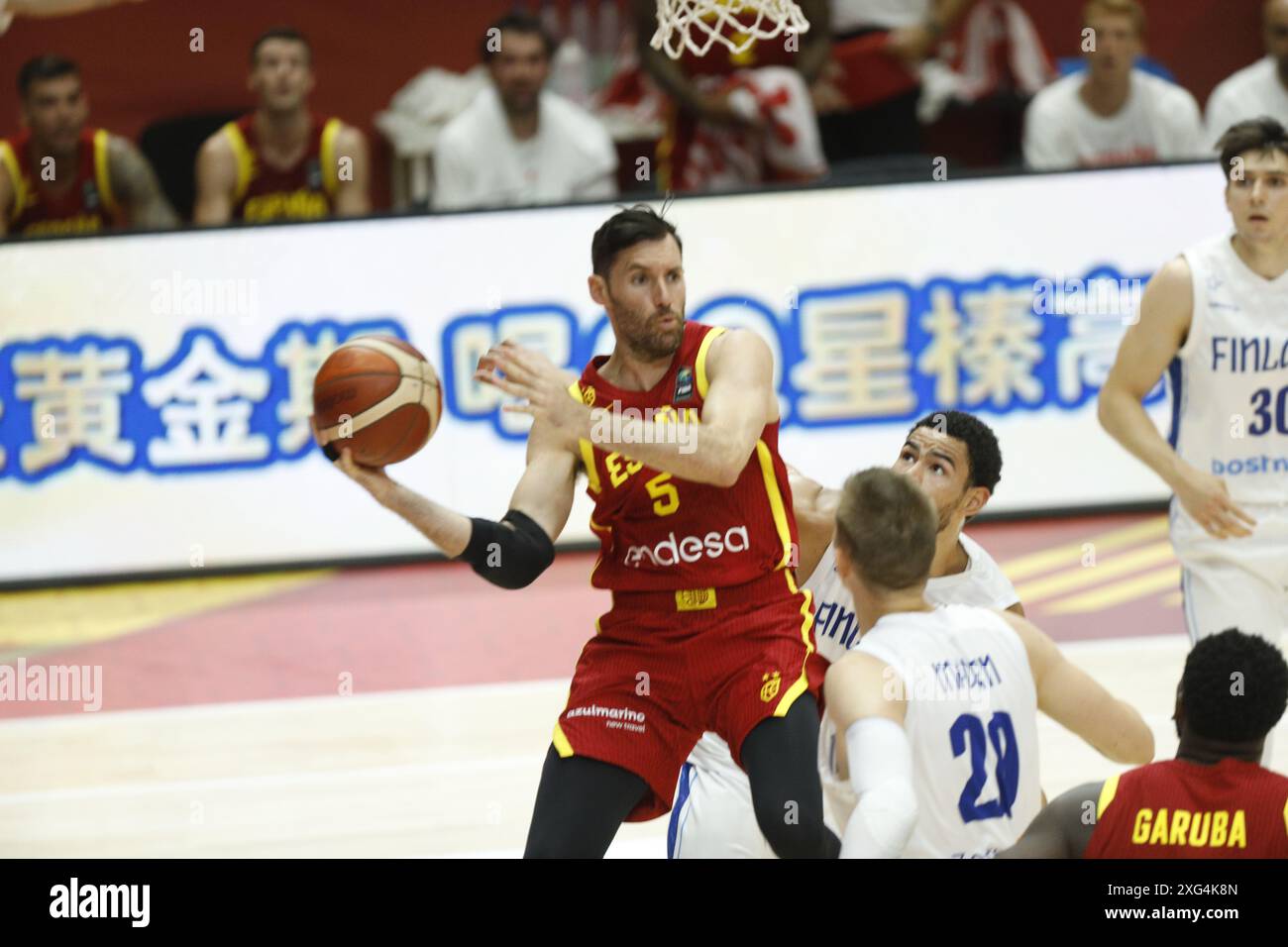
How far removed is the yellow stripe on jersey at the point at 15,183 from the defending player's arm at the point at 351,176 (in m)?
A: 1.71

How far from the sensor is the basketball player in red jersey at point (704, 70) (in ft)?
35.4

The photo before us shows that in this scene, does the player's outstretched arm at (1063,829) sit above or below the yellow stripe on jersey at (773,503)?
below

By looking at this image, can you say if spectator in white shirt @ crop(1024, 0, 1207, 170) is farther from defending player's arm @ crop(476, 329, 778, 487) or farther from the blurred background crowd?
defending player's arm @ crop(476, 329, 778, 487)

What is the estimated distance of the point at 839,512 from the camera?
413cm

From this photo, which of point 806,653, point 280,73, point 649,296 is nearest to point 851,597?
point 806,653

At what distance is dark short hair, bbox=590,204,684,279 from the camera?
5.07m

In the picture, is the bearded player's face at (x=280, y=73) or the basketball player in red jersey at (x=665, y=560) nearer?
the basketball player in red jersey at (x=665, y=560)

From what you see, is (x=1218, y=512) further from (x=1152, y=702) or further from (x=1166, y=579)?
(x=1166, y=579)

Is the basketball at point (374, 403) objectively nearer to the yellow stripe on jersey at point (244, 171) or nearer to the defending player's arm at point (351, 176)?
the defending player's arm at point (351, 176)

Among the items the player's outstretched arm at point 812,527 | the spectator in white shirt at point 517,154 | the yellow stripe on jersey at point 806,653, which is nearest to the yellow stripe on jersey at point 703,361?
the player's outstretched arm at point 812,527

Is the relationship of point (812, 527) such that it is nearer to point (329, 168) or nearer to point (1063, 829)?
point (1063, 829)

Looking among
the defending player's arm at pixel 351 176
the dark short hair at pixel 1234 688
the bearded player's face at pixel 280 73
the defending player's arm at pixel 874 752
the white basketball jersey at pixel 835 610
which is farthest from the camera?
the defending player's arm at pixel 351 176

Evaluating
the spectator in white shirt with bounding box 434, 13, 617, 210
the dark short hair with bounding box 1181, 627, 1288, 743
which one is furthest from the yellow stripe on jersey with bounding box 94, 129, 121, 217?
the dark short hair with bounding box 1181, 627, 1288, 743

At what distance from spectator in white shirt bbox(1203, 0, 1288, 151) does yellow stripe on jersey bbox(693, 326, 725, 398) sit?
6.74 metres
